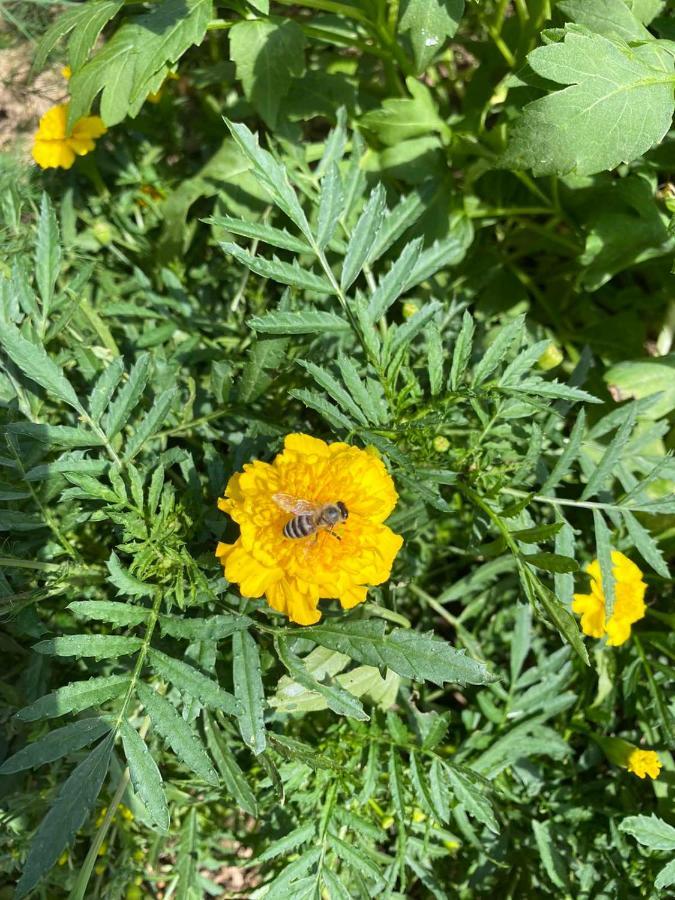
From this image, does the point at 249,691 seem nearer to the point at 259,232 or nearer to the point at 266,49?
the point at 259,232

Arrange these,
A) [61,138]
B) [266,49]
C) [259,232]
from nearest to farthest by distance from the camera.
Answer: [259,232] < [266,49] < [61,138]

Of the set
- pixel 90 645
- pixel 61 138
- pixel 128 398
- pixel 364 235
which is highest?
pixel 61 138

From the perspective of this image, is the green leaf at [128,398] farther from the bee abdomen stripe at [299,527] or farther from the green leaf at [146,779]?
the green leaf at [146,779]

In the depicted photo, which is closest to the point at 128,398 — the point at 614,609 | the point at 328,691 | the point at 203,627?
the point at 203,627

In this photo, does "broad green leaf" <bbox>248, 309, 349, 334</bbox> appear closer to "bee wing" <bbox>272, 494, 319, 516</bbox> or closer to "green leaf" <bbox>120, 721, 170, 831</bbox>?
"bee wing" <bbox>272, 494, 319, 516</bbox>

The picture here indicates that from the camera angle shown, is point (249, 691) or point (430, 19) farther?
point (430, 19)

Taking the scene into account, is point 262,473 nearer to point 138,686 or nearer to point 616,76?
point 138,686

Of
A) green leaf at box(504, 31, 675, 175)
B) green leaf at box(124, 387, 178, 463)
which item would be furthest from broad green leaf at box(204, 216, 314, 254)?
green leaf at box(504, 31, 675, 175)
